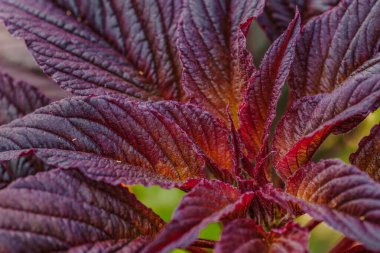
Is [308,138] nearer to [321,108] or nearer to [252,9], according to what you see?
[321,108]

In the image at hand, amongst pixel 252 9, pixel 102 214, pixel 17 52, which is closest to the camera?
pixel 102 214

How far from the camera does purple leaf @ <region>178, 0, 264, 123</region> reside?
25.5 inches

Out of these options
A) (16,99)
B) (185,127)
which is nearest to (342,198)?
(185,127)

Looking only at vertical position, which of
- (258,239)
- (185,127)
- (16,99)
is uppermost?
(16,99)

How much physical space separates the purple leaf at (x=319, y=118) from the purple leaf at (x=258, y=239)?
0.09 metres

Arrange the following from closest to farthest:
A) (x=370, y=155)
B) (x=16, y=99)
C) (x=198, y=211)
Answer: (x=198, y=211), (x=370, y=155), (x=16, y=99)

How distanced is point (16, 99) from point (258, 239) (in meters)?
0.38

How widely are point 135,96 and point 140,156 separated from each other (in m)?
0.14

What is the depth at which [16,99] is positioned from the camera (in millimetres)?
708

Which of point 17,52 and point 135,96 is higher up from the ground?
point 17,52

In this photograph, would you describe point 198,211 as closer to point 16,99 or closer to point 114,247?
point 114,247

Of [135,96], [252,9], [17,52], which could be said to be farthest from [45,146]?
[17,52]

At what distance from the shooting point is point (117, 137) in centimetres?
55

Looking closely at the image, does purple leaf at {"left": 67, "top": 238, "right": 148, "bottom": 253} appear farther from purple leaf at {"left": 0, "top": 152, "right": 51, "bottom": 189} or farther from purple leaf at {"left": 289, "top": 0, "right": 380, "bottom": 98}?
purple leaf at {"left": 289, "top": 0, "right": 380, "bottom": 98}
